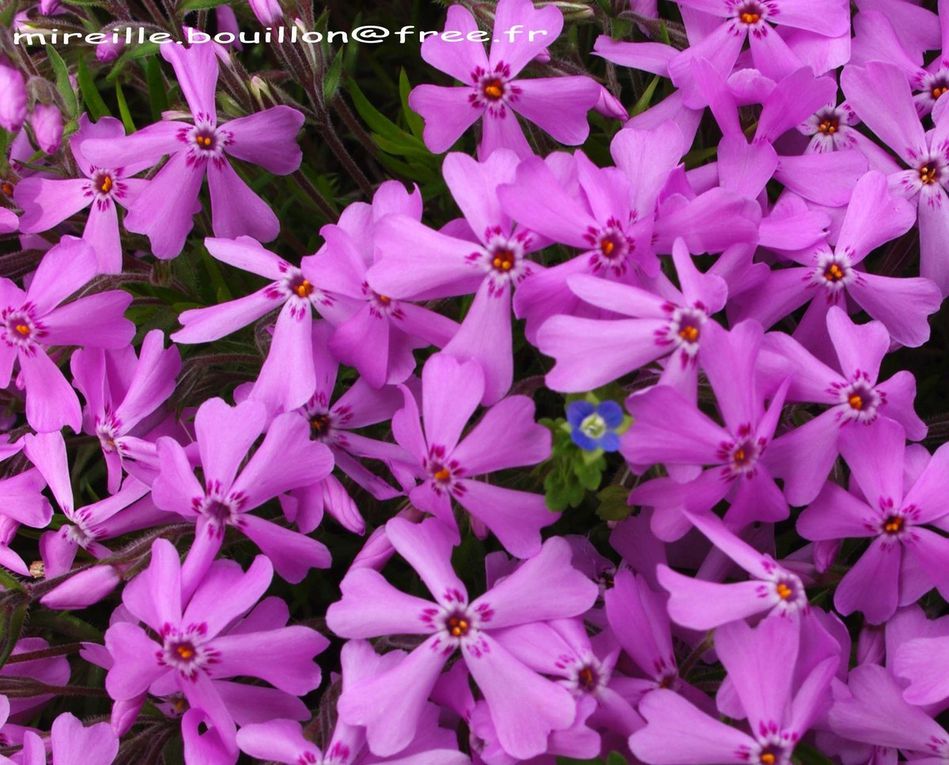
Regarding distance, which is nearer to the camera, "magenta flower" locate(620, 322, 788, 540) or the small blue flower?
the small blue flower

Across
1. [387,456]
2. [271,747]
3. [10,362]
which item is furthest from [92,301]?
[271,747]

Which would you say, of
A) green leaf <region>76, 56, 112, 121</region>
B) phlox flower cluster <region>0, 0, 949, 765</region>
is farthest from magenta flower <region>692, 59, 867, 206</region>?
green leaf <region>76, 56, 112, 121</region>

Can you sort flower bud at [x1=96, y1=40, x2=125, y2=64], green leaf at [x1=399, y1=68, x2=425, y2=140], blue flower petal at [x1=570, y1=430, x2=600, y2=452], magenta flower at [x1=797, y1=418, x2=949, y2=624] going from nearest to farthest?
blue flower petal at [x1=570, y1=430, x2=600, y2=452] < magenta flower at [x1=797, y1=418, x2=949, y2=624] < flower bud at [x1=96, y1=40, x2=125, y2=64] < green leaf at [x1=399, y1=68, x2=425, y2=140]

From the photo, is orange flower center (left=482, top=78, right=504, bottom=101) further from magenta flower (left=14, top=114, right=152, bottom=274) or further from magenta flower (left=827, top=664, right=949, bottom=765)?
magenta flower (left=827, top=664, right=949, bottom=765)

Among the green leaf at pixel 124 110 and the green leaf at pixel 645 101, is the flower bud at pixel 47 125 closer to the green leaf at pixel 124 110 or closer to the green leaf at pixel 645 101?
the green leaf at pixel 124 110

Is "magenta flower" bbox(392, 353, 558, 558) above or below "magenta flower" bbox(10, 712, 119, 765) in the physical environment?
above

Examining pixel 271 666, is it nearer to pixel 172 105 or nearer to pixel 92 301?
pixel 92 301
